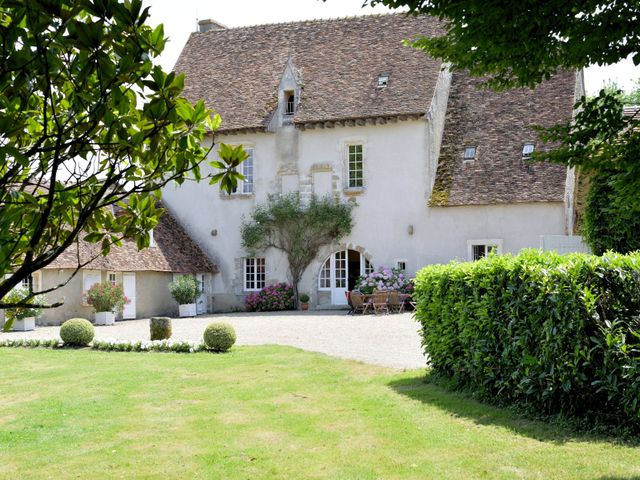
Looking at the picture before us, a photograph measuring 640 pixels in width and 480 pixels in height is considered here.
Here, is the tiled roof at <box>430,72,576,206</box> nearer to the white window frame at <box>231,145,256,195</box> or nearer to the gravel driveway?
the gravel driveway

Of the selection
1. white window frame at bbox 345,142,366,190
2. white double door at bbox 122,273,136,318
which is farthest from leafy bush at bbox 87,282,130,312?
white window frame at bbox 345,142,366,190

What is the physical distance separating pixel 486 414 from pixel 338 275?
63.5 ft

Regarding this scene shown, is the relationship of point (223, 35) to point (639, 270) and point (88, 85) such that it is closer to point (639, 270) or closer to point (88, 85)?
point (639, 270)

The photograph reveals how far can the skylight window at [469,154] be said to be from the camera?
27.0 m

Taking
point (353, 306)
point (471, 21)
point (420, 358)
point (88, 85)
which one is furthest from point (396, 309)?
point (88, 85)

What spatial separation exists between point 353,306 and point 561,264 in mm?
17008

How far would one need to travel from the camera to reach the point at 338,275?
28.0 metres

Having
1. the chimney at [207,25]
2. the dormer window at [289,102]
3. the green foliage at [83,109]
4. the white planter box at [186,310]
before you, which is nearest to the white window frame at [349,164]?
the dormer window at [289,102]

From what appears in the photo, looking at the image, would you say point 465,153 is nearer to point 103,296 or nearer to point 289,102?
point 289,102

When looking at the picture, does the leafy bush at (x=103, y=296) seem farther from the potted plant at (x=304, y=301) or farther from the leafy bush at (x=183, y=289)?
the potted plant at (x=304, y=301)

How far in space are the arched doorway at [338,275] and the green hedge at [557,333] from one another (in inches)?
705

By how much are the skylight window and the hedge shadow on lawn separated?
16.6m

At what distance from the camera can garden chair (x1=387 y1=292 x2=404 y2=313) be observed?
24328 millimetres

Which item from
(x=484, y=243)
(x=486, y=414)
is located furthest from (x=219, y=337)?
(x=484, y=243)
